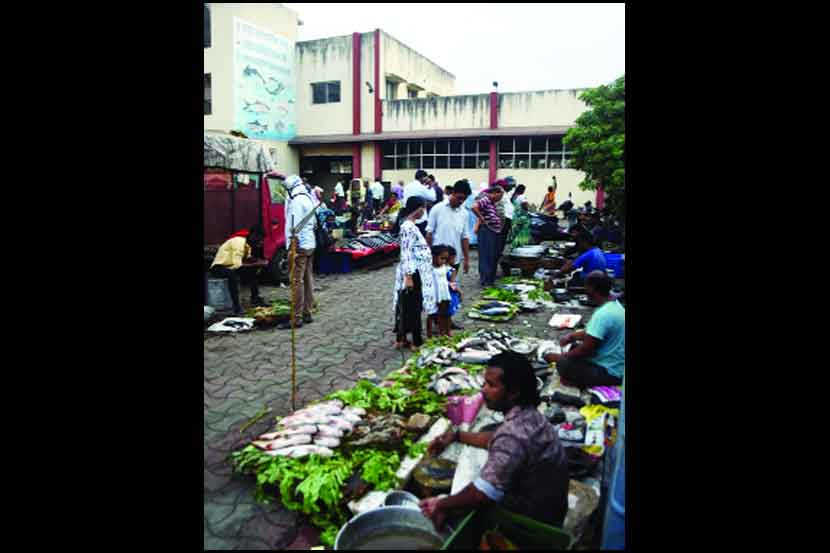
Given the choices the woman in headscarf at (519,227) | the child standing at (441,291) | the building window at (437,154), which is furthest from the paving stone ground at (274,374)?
the building window at (437,154)

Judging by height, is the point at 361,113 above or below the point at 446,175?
above

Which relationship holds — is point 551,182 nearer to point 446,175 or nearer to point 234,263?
point 446,175

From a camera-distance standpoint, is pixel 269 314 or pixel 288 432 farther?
pixel 269 314

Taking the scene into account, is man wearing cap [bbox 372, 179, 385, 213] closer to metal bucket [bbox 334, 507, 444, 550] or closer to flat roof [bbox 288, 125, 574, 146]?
flat roof [bbox 288, 125, 574, 146]

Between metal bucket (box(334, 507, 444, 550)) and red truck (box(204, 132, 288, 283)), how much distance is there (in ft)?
22.7

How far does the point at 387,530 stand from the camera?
2.90 metres

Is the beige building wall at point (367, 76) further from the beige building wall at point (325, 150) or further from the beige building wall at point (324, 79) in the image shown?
the beige building wall at point (325, 150)

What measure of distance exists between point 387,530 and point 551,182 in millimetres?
20685

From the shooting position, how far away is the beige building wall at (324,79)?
2541 cm

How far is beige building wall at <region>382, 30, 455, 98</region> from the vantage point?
2534 cm

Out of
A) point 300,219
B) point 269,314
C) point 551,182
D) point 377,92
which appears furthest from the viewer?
point 377,92

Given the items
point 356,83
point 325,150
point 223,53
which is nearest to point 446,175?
point 356,83
